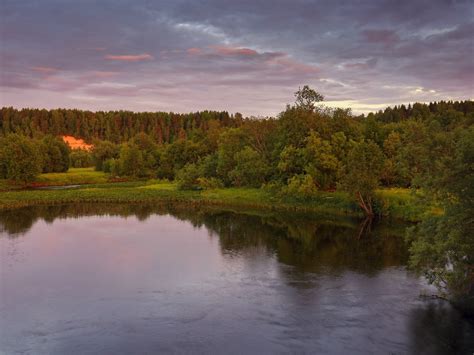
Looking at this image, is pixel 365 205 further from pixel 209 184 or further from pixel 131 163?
pixel 131 163

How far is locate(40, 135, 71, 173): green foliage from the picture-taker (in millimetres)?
111875

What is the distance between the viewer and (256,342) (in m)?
22.1

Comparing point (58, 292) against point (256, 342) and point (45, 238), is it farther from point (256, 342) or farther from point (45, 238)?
point (45, 238)

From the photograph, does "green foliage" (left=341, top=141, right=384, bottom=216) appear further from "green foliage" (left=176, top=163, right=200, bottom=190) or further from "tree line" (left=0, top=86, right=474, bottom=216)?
"green foliage" (left=176, top=163, right=200, bottom=190)

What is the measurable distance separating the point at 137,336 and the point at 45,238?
27.4 meters

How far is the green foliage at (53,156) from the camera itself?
112 metres

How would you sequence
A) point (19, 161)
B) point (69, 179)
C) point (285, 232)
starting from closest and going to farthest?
point (285, 232), point (19, 161), point (69, 179)

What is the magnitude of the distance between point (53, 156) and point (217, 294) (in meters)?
96.6

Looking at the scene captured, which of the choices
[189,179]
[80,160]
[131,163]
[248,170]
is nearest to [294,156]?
[248,170]

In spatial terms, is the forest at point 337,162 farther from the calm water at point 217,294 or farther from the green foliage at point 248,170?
the calm water at point 217,294

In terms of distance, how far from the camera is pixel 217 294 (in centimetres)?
2909

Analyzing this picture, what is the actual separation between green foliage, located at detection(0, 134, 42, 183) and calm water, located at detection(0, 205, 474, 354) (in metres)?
40.2

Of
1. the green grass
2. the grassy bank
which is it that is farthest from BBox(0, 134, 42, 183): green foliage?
the green grass

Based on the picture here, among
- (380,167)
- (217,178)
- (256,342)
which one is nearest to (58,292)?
(256,342)
